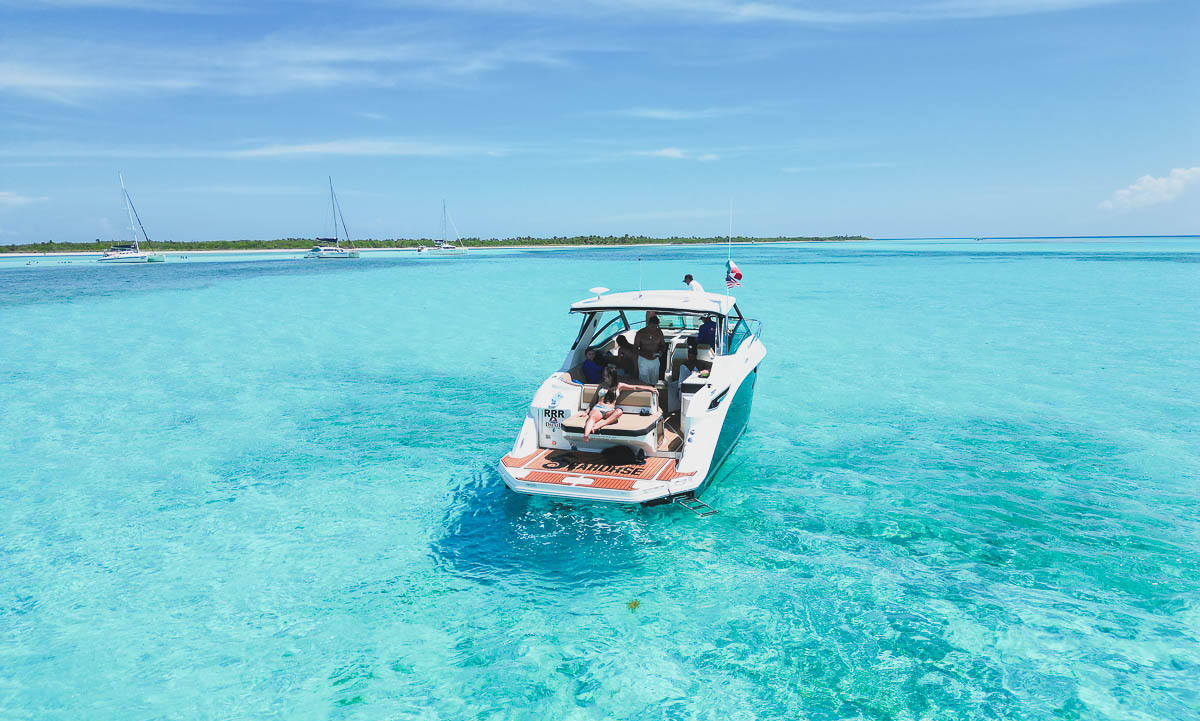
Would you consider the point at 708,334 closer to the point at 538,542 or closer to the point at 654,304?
the point at 654,304

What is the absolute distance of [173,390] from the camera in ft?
46.1

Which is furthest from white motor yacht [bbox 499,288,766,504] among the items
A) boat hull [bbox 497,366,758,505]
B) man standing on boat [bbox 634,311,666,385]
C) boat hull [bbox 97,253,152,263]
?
boat hull [bbox 97,253,152,263]

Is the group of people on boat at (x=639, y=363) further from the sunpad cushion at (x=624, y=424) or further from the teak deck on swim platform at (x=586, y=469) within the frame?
the teak deck on swim platform at (x=586, y=469)

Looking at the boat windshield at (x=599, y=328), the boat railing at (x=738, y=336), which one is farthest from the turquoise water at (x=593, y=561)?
the boat windshield at (x=599, y=328)

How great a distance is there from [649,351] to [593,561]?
3192 mm

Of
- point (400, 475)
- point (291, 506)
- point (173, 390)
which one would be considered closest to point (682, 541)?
point (400, 475)

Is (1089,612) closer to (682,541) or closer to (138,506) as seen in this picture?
(682,541)

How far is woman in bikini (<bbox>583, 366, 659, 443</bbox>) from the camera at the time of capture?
7.01m

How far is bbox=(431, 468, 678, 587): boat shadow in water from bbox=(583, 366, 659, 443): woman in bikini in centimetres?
90

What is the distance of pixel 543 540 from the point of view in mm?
6504

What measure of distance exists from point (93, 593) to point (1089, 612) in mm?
8878

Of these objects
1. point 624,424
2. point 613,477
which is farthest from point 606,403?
point 613,477

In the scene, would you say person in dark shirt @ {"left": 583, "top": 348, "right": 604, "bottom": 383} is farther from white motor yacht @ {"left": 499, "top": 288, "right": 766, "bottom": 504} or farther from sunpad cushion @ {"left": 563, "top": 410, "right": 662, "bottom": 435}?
sunpad cushion @ {"left": 563, "top": 410, "right": 662, "bottom": 435}

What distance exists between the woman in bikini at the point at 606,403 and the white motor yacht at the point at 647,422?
7cm
